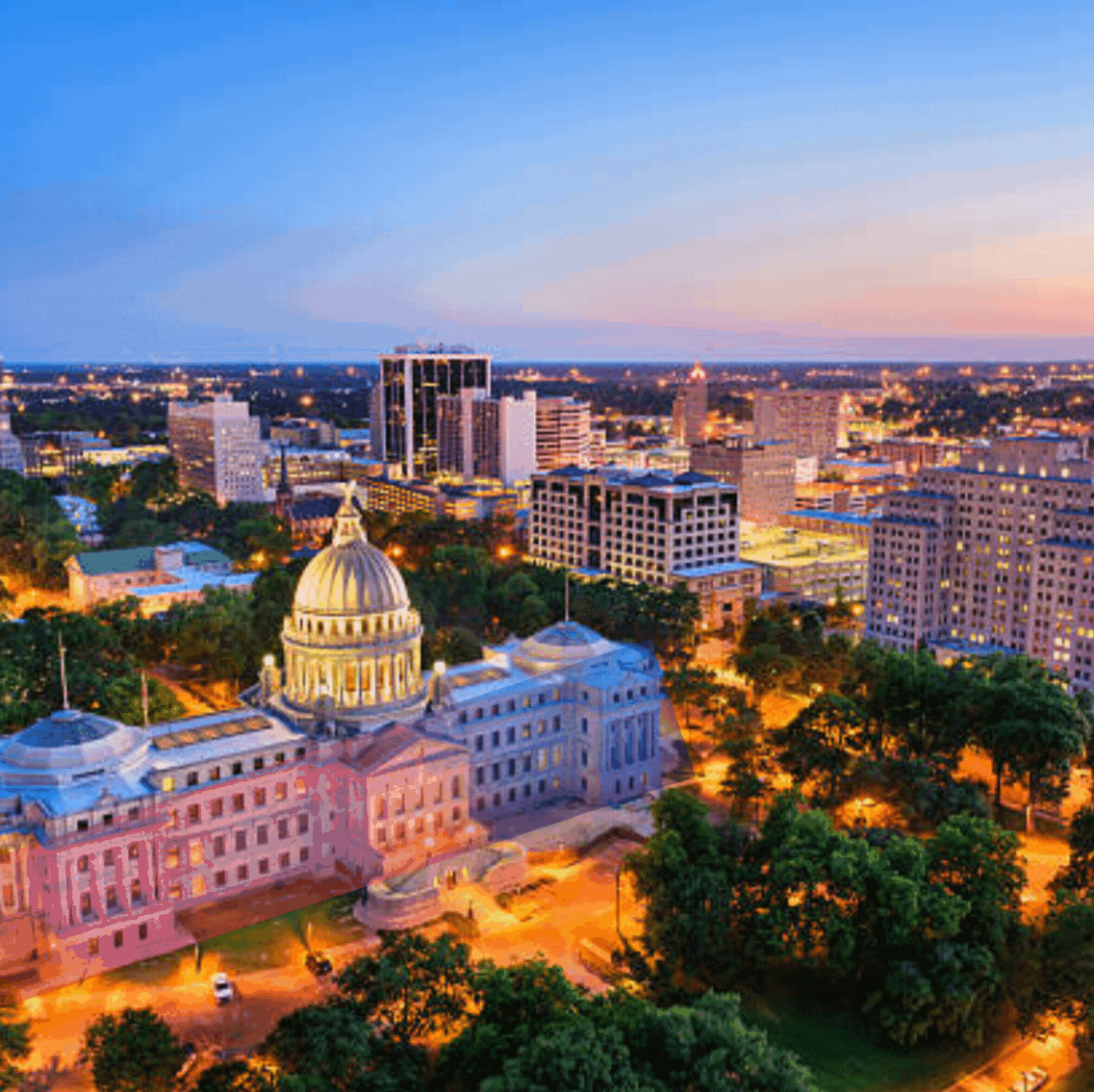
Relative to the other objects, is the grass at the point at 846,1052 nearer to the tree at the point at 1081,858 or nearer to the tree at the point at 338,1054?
the tree at the point at 1081,858

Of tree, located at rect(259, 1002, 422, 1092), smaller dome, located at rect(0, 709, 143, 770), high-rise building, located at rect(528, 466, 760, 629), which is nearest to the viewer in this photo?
tree, located at rect(259, 1002, 422, 1092)

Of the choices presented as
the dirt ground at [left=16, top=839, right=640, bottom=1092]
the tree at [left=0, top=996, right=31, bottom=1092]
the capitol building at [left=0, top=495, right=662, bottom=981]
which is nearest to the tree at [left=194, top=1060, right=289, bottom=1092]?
the tree at [left=0, top=996, right=31, bottom=1092]

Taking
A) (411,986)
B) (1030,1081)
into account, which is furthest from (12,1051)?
(1030,1081)

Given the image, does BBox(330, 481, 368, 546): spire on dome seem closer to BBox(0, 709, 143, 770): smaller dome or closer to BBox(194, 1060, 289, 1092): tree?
BBox(0, 709, 143, 770): smaller dome

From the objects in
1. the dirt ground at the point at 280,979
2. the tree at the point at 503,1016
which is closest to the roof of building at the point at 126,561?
the dirt ground at the point at 280,979

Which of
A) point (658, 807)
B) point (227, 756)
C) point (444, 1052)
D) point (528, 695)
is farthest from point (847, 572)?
point (444, 1052)
